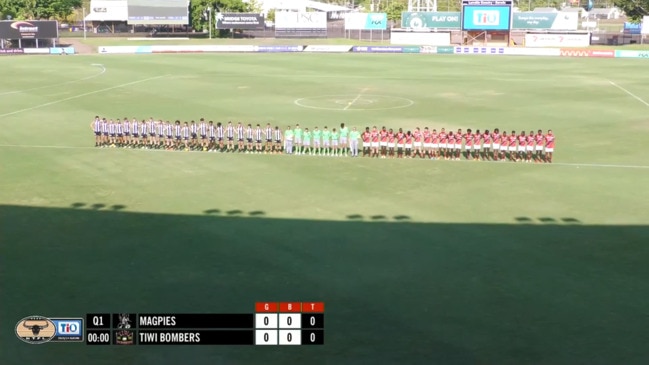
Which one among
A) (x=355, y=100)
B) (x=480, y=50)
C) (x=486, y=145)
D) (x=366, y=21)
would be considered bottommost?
(x=486, y=145)

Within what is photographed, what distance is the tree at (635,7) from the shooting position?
4262 inches

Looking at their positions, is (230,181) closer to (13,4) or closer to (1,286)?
(1,286)

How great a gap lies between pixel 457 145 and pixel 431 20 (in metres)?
75.8

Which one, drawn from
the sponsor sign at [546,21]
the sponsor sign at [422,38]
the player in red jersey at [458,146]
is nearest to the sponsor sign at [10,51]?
the sponsor sign at [422,38]

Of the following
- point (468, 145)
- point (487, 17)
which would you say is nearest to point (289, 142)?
point (468, 145)

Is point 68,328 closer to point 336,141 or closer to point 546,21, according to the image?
point 336,141

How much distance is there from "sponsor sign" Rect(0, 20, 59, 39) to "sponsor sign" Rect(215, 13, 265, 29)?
27124 mm

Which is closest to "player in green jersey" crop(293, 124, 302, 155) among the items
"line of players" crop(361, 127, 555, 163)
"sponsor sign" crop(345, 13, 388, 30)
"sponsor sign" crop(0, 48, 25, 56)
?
"line of players" crop(361, 127, 555, 163)

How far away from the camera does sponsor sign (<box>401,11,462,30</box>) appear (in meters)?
102

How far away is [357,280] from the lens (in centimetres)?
1830

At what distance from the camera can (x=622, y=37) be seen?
106062mm

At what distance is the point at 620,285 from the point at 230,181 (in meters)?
15.4

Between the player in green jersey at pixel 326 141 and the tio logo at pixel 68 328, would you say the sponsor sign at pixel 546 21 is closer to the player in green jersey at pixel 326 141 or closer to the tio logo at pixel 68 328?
the player in green jersey at pixel 326 141
